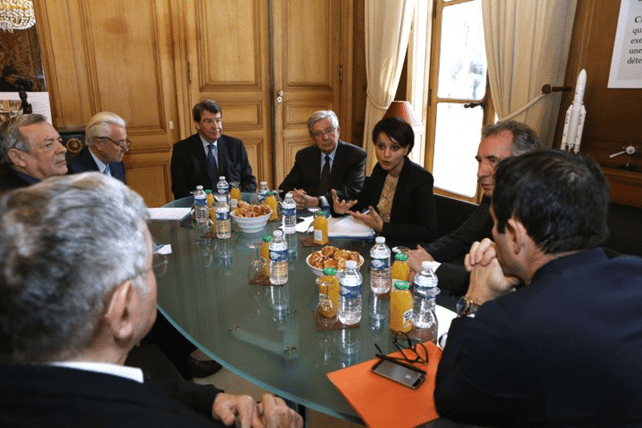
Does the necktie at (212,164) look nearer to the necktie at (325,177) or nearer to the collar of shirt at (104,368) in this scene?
the necktie at (325,177)


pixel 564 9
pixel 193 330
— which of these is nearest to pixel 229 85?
pixel 564 9

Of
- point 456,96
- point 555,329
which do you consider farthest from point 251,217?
point 456,96

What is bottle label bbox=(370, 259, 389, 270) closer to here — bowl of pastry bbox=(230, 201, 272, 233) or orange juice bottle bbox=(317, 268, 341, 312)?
orange juice bottle bbox=(317, 268, 341, 312)

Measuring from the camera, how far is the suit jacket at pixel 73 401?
0.63 m

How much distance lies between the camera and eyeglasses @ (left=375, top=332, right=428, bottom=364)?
1142mm

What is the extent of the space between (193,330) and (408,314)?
664 millimetres

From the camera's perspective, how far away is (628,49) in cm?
251

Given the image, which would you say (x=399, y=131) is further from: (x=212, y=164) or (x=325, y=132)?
(x=212, y=164)

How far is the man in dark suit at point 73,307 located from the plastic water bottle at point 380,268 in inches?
33.9

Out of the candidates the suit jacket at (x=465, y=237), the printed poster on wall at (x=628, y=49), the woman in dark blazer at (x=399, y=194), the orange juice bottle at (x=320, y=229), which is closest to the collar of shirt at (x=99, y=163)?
the woman in dark blazer at (x=399, y=194)

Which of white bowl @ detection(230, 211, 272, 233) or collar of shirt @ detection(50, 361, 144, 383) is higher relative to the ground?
collar of shirt @ detection(50, 361, 144, 383)

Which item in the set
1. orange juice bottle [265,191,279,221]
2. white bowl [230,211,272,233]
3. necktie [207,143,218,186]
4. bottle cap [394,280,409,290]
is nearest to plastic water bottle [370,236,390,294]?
bottle cap [394,280,409,290]

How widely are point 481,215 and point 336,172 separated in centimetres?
139

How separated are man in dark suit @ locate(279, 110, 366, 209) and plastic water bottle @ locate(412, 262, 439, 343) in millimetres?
1806
